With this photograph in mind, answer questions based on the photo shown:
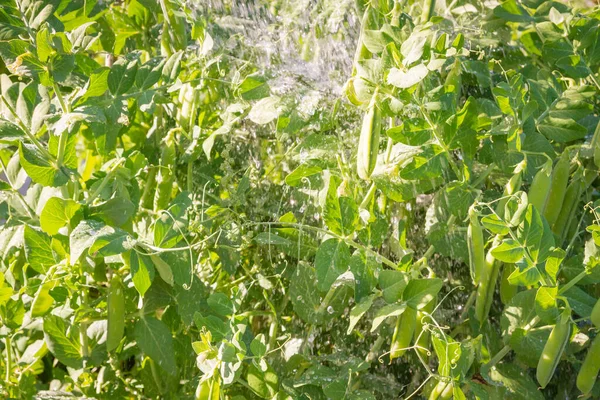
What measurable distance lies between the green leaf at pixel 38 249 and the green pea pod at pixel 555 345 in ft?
1.98

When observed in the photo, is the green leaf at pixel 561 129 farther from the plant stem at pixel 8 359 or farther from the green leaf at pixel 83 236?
the plant stem at pixel 8 359

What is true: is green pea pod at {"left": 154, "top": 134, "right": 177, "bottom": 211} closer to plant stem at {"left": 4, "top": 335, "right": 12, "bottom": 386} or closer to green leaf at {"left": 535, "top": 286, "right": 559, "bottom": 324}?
plant stem at {"left": 4, "top": 335, "right": 12, "bottom": 386}

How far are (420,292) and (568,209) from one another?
29 centimetres

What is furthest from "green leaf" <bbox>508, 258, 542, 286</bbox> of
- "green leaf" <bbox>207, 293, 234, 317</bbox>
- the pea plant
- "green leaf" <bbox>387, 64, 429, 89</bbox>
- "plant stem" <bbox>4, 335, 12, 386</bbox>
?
"plant stem" <bbox>4, 335, 12, 386</bbox>

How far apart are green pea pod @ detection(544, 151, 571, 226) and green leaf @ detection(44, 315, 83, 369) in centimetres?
65

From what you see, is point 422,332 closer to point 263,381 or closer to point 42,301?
point 263,381

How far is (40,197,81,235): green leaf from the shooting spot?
90cm

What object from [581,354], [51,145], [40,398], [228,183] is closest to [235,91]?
[228,183]

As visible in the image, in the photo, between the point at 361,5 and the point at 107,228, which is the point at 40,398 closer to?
the point at 107,228

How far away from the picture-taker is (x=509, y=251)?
834mm

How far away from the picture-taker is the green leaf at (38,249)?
0.96 m

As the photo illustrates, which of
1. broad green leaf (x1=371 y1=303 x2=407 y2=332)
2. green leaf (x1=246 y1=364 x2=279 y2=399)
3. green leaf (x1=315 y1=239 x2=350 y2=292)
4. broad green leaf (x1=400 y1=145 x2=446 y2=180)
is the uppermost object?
broad green leaf (x1=400 y1=145 x2=446 y2=180)

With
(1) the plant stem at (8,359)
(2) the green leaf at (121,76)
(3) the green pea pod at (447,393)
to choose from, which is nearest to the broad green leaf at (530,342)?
(3) the green pea pod at (447,393)

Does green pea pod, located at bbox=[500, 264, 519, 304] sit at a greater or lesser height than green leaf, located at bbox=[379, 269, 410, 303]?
lesser
